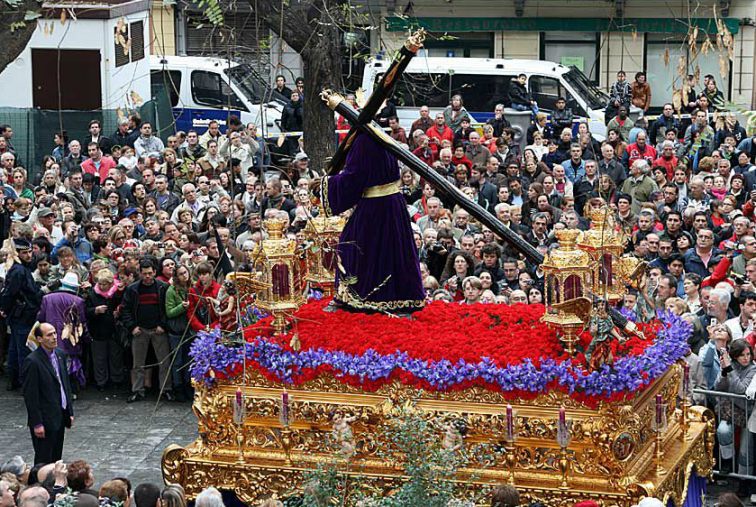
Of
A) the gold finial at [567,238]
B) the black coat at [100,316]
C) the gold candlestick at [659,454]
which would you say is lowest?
the gold candlestick at [659,454]

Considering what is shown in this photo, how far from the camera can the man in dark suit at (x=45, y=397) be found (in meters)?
12.0

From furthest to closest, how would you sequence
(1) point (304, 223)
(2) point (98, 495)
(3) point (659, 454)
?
1. (1) point (304, 223)
2. (3) point (659, 454)
3. (2) point (98, 495)

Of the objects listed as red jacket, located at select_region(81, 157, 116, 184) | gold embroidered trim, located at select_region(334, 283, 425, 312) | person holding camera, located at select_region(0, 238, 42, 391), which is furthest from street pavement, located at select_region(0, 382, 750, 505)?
red jacket, located at select_region(81, 157, 116, 184)

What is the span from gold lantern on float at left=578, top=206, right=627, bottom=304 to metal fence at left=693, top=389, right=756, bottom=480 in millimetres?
1611

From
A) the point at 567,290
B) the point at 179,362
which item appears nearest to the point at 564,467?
the point at 567,290

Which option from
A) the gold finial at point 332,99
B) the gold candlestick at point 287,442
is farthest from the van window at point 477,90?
the gold candlestick at point 287,442

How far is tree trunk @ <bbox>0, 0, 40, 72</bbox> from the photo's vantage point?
31.4ft

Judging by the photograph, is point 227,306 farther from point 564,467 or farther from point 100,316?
point 100,316

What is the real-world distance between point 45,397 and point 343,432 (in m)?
3.32

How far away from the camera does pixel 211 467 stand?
1086cm

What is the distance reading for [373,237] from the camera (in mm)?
11492

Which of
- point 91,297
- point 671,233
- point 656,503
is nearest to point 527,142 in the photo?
point 671,233

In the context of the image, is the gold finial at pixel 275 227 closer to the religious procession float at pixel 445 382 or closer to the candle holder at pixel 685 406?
the religious procession float at pixel 445 382

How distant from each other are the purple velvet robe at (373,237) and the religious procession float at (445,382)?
0.02 meters
